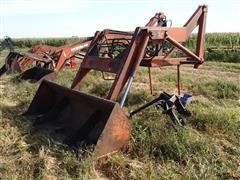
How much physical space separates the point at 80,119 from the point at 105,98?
470 mm

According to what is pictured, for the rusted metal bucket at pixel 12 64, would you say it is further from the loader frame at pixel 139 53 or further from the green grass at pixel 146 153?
the green grass at pixel 146 153

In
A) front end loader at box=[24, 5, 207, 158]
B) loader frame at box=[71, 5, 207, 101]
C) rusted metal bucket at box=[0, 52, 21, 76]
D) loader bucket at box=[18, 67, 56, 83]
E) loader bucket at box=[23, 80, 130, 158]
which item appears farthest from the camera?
rusted metal bucket at box=[0, 52, 21, 76]

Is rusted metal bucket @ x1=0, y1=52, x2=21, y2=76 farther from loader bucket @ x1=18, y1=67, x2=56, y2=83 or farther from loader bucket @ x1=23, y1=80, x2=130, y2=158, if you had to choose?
loader bucket @ x1=23, y1=80, x2=130, y2=158

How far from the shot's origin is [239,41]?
874 inches

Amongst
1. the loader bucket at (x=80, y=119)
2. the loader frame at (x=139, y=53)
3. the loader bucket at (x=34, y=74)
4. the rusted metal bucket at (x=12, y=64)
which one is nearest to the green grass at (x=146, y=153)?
the loader bucket at (x=80, y=119)

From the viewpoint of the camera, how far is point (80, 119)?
5.31 metres

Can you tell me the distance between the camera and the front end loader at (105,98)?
14.5 feet

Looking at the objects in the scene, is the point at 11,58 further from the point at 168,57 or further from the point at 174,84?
the point at 168,57

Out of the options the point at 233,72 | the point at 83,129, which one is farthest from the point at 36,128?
the point at 233,72

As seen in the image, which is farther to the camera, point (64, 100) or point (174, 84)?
point (174, 84)

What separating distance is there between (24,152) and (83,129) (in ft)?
2.47

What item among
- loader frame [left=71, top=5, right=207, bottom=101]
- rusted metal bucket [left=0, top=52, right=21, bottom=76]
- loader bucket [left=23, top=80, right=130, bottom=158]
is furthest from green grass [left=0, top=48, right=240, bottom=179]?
rusted metal bucket [left=0, top=52, right=21, bottom=76]

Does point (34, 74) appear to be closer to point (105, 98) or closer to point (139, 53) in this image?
point (105, 98)

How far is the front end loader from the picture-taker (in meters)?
4.42
